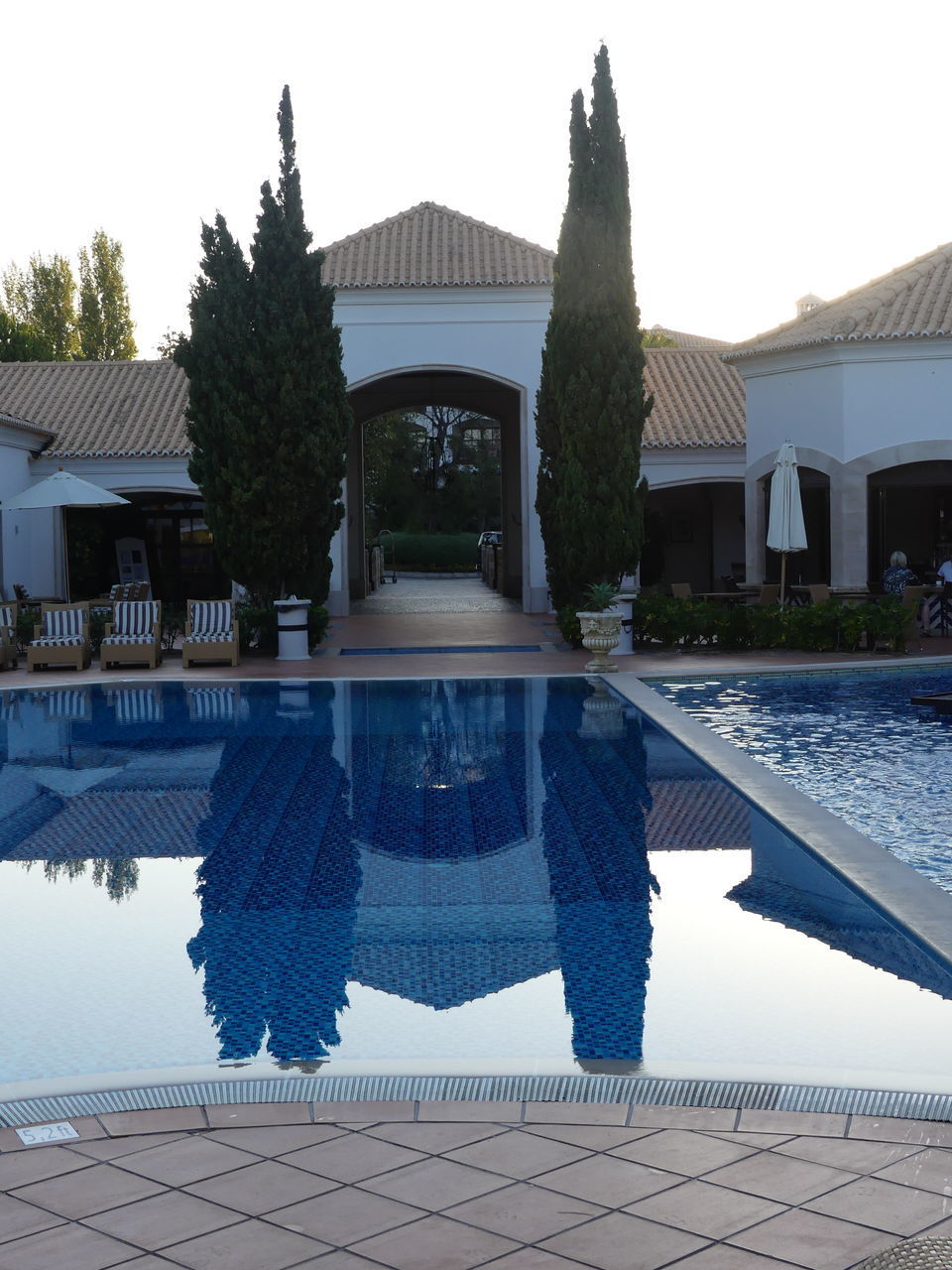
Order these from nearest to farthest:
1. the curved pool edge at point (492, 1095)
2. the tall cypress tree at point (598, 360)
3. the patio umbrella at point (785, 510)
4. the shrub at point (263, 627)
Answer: the curved pool edge at point (492, 1095)
the tall cypress tree at point (598, 360)
the shrub at point (263, 627)
the patio umbrella at point (785, 510)

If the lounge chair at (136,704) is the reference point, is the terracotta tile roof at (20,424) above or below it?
above

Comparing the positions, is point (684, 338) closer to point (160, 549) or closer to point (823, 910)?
point (160, 549)

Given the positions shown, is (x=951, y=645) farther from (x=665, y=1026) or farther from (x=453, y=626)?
(x=665, y=1026)

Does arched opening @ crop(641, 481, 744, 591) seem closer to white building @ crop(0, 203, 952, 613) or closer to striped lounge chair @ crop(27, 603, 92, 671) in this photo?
white building @ crop(0, 203, 952, 613)

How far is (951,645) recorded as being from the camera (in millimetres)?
19078

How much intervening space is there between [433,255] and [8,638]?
12.3 metres

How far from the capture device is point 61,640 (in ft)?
60.2

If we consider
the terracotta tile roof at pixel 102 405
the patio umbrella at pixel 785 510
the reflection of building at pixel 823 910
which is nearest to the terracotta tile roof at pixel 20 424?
the terracotta tile roof at pixel 102 405

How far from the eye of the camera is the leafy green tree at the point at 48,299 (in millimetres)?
56344

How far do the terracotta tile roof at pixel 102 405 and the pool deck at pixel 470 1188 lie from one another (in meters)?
23.4

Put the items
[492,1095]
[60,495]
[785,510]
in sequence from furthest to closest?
1. [60,495]
2. [785,510]
3. [492,1095]

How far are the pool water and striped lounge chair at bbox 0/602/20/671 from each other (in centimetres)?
681

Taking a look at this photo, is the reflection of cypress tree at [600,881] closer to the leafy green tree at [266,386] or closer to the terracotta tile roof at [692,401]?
the leafy green tree at [266,386]

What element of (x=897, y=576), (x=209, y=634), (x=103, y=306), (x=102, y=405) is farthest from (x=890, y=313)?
(x=103, y=306)
